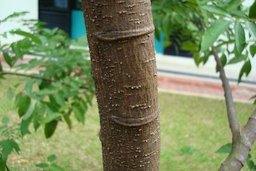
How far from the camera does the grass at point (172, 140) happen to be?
3.01 meters

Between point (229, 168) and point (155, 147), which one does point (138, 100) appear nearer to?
point (155, 147)

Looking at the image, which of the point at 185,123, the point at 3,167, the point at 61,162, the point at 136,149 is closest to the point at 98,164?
the point at 61,162

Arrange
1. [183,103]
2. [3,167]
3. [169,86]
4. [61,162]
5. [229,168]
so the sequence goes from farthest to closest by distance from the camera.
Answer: [169,86] → [183,103] → [61,162] → [3,167] → [229,168]

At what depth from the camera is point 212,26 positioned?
79 cm

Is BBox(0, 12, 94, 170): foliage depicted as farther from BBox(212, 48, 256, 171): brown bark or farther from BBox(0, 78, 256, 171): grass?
BBox(212, 48, 256, 171): brown bark

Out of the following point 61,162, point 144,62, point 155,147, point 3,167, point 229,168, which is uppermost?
point 144,62

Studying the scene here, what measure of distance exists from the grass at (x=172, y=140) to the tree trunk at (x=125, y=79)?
1.51 m

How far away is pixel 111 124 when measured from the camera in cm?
57

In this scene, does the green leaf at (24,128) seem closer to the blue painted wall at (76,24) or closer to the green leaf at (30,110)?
the green leaf at (30,110)

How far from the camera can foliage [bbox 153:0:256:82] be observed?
788mm

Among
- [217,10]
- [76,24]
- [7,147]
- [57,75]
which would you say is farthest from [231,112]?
[76,24]

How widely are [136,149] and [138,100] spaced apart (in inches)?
3.0

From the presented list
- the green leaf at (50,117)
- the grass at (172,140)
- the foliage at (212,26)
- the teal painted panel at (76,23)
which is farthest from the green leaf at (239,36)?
the teal painted panel at (76,23)

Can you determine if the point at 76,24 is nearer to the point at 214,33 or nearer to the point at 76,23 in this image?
the point at 76,23
